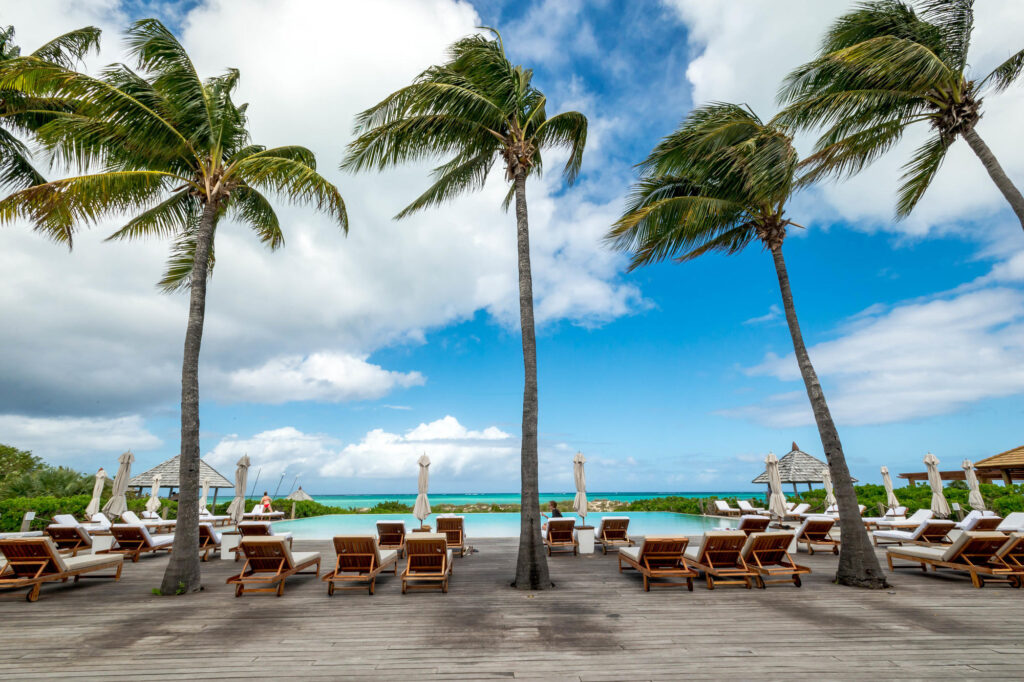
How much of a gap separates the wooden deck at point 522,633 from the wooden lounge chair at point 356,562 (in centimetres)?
26

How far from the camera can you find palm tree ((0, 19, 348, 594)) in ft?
20.8

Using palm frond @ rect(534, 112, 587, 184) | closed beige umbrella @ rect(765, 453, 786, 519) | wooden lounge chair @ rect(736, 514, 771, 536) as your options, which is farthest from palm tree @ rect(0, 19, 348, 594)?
closed beige umbrella @ rect(765, 453, 786, 519)

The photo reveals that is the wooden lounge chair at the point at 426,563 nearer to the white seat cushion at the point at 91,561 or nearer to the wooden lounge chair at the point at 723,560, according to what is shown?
the wooden lounge chair at the point at 723,560

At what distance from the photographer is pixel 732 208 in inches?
330

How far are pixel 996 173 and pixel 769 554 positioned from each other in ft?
22.0

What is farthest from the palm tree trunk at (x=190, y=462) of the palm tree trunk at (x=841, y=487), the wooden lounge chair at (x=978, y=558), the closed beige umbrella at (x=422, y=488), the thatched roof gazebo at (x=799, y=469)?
the thatched roof gazebo at (x=799, y=469)

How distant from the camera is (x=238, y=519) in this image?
12.8 meters

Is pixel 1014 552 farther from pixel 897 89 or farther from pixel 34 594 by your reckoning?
pixel 34 594

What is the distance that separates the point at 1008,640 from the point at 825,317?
95.3 ft

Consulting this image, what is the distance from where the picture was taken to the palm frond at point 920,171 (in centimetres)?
721

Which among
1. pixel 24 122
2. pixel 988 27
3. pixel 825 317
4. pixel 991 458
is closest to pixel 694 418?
pixel 825 317

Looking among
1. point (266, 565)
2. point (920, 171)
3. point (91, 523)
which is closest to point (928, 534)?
point (920, 171)

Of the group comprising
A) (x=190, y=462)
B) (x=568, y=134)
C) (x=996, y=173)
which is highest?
(x=568, y=134)

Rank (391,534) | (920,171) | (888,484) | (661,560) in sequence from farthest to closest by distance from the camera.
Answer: (888,484)
(391,534)
(920,171)
(661,560)
